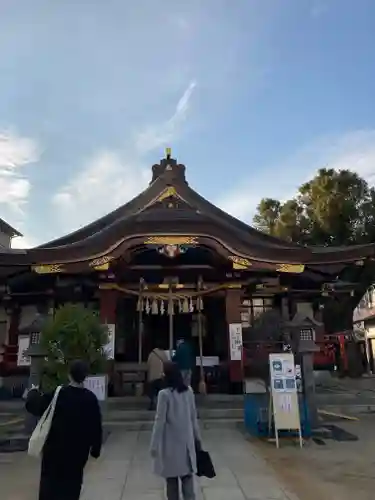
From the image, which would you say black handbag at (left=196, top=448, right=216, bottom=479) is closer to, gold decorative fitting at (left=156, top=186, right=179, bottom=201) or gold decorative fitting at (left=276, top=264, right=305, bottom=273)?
gold decorative fitting at (left=276, top=264, right=305, bottom=273)

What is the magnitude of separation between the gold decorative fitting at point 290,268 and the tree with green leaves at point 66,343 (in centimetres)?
672

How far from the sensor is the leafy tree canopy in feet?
74.2

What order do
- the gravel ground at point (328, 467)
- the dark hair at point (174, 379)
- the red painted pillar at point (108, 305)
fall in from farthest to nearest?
the red painted pillar at point (108, 305) < the gravel ground at point (328, 467) < the dark hair at point (174, 379)

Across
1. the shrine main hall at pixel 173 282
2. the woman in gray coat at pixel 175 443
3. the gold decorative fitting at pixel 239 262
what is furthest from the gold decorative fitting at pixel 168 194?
the woman in gray coat at pixel 175 443

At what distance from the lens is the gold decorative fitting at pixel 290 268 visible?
13375 mm

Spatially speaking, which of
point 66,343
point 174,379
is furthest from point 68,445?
point 66,343

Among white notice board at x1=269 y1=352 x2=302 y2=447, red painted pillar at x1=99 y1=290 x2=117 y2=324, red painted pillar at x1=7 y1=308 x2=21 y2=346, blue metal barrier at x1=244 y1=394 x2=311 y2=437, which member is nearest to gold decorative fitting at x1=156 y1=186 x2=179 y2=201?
red painted pillar at x1=99 y1=290 x2=117 y2=324

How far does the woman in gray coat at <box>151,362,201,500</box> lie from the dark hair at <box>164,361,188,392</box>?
14 millimetres

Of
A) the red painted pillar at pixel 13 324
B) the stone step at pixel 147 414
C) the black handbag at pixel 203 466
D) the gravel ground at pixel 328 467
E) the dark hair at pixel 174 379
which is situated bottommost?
the gravel ground at pixel 328 467

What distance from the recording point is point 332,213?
22.8 m

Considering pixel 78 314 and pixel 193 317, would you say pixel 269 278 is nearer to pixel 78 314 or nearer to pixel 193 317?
pixel 193 317

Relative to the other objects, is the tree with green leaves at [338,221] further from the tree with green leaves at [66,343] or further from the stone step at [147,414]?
the tree with green leaves at [66,343]

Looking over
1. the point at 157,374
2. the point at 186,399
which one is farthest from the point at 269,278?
the point at 186,399

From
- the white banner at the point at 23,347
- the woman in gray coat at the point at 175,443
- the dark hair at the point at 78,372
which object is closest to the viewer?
the dark hair at the point at 78,372
